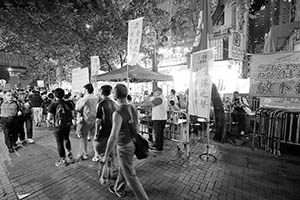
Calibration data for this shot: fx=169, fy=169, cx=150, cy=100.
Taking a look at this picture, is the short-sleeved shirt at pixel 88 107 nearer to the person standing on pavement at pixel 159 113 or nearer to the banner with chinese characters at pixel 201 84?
the person standing on pavement at pixel 159 113

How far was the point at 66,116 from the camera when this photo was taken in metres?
4.27

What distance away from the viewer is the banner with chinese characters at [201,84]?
13.1ft

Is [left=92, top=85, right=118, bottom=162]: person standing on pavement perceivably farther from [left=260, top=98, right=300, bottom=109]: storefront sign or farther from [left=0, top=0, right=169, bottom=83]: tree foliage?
[left=0, top=0, right=169, bottom=83]: tree foliage

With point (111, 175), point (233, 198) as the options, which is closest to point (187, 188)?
point (233, 198)

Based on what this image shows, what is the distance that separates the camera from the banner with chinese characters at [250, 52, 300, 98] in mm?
4566

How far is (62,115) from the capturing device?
165 inches

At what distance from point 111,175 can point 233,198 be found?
2.43 m

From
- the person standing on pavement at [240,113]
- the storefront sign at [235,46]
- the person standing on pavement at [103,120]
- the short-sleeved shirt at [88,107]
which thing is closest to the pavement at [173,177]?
the person standing on pavement at [103,120]

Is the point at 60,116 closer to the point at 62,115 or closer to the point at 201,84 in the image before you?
the point at 62,115

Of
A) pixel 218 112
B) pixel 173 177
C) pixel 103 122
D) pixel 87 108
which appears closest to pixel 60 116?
pixel 87 108

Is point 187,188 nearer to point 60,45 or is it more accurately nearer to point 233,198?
point 233,198

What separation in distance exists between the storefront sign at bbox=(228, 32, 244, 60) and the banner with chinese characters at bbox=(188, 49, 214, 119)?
4620mm

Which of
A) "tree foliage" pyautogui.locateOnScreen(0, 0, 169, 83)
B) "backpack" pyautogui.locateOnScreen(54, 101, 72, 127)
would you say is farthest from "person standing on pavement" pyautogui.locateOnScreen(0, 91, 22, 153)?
"tree foliage" pyautogui.locateOnScreen(0, 0, 169, 83)

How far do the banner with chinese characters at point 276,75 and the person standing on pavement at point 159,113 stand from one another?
9.25 feet
